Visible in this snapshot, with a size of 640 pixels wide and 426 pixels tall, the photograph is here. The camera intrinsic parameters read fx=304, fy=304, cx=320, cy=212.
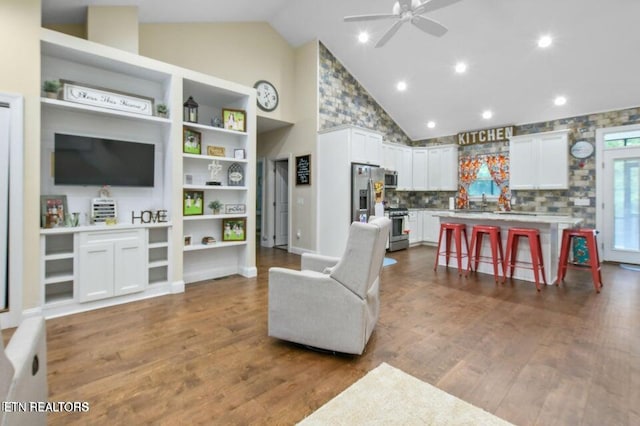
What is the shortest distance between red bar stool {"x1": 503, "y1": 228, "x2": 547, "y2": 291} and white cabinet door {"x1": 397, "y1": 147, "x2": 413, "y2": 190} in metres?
3.39

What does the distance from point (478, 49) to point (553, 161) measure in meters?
2.65

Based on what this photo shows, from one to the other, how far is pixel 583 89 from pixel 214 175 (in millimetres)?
6321

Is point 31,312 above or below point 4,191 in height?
below

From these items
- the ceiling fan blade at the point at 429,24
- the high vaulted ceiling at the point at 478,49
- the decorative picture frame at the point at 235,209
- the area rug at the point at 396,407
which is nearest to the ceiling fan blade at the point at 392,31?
the ceiling fan blade at the point at 429,24

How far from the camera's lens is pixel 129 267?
134 inches

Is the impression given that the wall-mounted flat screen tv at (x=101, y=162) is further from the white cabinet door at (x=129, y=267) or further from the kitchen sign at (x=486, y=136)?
the kitchen sign at (x=486, y=136)

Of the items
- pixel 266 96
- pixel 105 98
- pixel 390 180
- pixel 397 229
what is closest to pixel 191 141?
pixel 105 98

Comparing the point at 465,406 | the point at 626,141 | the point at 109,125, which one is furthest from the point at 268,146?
the point at 626,141

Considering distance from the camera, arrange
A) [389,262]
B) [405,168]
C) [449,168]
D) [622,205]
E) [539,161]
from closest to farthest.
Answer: [622,205] → [389,262] → [539,161] → [449,168] → [405,168]

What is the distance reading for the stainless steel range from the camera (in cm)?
653

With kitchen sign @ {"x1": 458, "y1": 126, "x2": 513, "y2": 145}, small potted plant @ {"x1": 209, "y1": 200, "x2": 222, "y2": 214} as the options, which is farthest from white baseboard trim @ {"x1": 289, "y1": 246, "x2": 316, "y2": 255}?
kitchen sign @ {"x1": 458, "y1": 126, "x2": 513, "y2": 145}

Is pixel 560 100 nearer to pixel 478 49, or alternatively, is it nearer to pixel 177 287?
pixel 478 49

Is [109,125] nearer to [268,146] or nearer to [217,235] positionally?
[217,235]

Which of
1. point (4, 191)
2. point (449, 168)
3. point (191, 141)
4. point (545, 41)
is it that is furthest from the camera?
point (449, 168)
